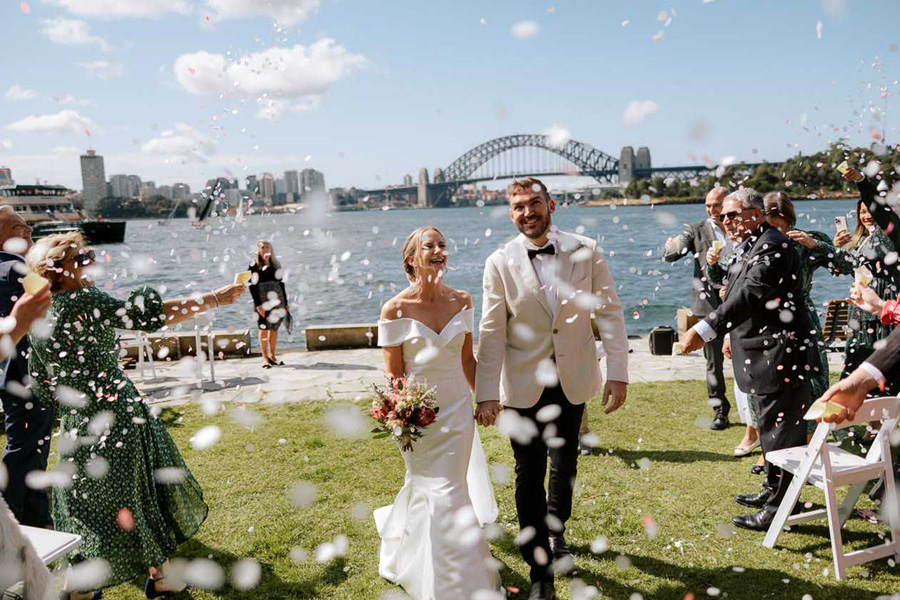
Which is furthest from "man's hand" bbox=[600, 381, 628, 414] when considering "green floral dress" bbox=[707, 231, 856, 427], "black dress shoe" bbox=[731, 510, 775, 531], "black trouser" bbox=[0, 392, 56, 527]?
"black trouser" bbox=[0, 392, 56, 527]

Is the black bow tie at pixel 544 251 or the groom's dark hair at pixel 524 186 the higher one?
the groom's dark hair at pixel 524 186

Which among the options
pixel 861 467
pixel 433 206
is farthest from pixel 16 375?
pixel 433 206

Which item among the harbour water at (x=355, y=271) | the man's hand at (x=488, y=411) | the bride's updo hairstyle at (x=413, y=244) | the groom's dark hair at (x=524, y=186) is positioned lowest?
the harbour water at (x=355, y=271)

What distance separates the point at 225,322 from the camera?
64.3 feet

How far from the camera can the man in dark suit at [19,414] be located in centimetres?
424

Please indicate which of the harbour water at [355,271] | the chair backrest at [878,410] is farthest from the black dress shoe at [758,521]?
the harbour water at [355,271]

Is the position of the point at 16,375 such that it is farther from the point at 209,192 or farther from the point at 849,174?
the point at 849,174

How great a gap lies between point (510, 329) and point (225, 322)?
57.1ft

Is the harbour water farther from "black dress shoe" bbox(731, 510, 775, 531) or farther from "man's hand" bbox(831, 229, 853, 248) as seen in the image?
"black dress shoe" bbox(731, 510, 775, 531)

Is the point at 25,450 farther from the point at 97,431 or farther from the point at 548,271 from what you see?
the point at 548,271

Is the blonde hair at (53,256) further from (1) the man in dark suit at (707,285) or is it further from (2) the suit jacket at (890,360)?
(1) the man in dark suit at (707,285)

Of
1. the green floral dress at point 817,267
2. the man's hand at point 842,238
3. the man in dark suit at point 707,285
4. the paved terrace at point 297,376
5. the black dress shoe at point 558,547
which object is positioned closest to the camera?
the black dress shoe at point 558,547

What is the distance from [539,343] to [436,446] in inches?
31.6

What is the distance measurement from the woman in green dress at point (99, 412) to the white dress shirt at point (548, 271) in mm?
1704
